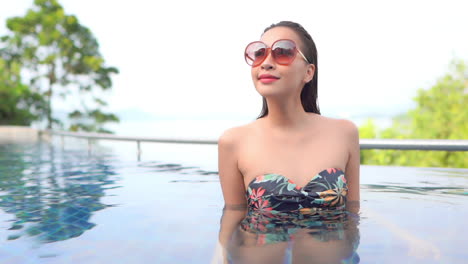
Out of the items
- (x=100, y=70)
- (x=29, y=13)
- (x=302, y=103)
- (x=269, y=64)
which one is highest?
(x=29, y=13)

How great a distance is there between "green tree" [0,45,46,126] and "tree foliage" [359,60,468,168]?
25.9 m

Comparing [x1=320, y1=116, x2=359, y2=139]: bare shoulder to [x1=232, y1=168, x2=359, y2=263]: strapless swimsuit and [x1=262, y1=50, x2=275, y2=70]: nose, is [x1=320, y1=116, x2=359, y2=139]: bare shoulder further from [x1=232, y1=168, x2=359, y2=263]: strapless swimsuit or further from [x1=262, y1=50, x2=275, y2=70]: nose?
[x1=262, y1=50, x2=275, y2=70]: nose

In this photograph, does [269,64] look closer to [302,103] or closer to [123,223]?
[302,103]

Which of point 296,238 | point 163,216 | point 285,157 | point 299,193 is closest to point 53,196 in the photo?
point 163,216

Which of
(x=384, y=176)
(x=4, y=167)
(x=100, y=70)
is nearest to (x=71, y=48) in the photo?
(x=100, y=70)

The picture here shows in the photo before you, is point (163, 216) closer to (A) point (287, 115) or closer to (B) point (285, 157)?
(B) point (285, 157)

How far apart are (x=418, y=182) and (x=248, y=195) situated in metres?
3.52

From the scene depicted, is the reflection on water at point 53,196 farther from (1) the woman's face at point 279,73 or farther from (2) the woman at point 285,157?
(1) the woman's face at point 279,73

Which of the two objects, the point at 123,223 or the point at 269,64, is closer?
the point at 269,64

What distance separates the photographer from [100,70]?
120 ft

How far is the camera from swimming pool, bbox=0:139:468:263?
264 cm

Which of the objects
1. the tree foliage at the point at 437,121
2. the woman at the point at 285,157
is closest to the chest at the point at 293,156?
the woman at the point at 285,157

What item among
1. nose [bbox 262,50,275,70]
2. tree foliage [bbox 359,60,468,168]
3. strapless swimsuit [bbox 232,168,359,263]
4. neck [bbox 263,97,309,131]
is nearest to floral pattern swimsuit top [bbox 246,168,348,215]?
strapless swimsuit [bbox 232,168,359,263]

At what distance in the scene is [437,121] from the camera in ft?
111
